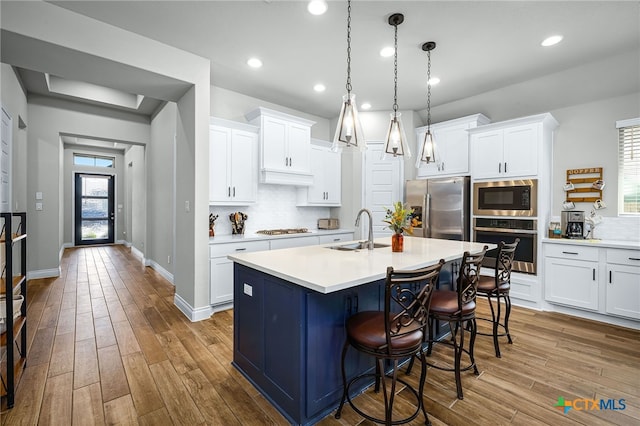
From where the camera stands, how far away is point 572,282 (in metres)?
3.54

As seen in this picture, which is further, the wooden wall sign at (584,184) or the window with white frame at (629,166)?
the wooden wall sign at (584,184)

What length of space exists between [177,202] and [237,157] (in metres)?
0.98

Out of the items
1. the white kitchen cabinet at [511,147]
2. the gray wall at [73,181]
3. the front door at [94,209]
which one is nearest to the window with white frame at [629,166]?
the white kitchen cabinet at [511,147]

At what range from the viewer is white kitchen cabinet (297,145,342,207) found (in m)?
5.18

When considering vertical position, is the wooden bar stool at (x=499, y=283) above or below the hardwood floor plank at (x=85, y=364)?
above

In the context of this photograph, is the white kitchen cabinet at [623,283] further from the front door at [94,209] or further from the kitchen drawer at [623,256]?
the front door at [94,209]

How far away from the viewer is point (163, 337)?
2918 mm

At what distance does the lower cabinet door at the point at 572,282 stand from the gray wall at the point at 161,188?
17.3ft

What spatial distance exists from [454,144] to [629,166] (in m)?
2.00

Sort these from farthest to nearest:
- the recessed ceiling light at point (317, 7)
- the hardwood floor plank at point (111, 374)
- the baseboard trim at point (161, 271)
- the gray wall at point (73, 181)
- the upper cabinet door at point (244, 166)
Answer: the gray wall at point (73, 181) < the baseboard trim at point (161, 271) < the upper cabinet door at point (244, 166) < the recessed ceiling light at point (317, 7) < the hardwood floor plank at point (111, 374)

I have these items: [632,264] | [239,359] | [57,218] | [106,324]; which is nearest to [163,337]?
[106,324]

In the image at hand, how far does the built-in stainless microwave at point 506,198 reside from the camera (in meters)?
3.80

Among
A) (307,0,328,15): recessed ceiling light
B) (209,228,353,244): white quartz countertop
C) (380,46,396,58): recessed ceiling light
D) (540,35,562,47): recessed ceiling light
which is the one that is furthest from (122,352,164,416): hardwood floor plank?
(540,35,562,47): recessed ceiling light

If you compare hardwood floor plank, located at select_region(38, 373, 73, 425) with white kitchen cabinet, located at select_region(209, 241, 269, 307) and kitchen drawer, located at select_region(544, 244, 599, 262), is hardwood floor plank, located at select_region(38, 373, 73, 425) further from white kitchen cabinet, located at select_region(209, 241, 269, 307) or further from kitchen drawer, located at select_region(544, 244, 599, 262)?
kitchen drawer, located at select_region(544, 244, 599, 262)
